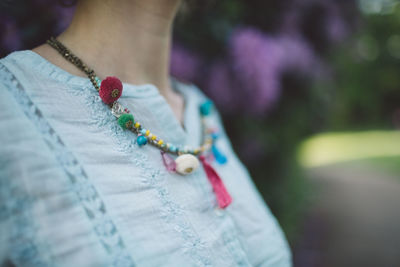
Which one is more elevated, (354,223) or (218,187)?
(218,187)

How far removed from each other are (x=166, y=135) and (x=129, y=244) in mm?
283

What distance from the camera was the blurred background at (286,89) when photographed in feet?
4.57

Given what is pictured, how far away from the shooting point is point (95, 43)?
0.66 m

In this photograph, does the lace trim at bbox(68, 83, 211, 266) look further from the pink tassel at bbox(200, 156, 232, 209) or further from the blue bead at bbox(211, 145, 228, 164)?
the blue bead at bbox(211, 145, 228, 164)

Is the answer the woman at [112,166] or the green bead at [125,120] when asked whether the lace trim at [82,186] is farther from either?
the green bead at [125,120]

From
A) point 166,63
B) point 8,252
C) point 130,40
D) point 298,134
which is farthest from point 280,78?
point 8,252

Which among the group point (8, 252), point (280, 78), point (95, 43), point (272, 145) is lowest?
point (272, 145)

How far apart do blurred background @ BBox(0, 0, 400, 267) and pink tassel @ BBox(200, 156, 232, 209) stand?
657 mm

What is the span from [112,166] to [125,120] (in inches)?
4.1

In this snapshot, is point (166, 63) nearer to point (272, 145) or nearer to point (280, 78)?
point (280, 78)

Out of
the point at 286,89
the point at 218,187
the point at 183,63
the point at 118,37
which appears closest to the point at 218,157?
the point at 218,187

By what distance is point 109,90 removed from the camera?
0.58 meters

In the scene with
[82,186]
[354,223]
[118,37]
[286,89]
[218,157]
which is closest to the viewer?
[82,186]

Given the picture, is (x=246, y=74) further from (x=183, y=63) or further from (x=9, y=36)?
(x=9, y=36)
